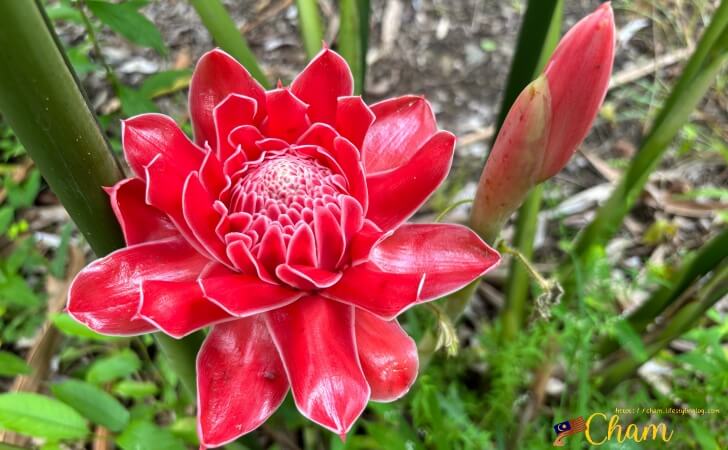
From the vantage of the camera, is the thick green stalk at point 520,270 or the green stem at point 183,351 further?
the thick green stalk at point 520,270

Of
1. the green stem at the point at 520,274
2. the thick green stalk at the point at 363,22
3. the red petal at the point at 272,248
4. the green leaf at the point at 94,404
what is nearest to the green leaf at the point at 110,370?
the green leaf at the point at 94,404

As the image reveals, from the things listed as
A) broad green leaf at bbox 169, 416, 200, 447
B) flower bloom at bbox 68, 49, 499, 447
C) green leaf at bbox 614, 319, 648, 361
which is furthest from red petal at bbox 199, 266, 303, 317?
green leaf at bbox 614, 319, 648, 361

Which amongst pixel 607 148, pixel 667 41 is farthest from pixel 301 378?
pixel 667 41

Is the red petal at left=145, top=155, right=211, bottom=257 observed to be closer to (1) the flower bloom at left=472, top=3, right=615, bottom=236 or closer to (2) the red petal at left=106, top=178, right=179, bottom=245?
(2) the red petal at left=106, top=178, right=179, bottom=245

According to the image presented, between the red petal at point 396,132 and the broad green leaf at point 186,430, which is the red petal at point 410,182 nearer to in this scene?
the red petal at point 396,132

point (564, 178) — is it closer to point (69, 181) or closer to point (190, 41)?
point (190, 41)

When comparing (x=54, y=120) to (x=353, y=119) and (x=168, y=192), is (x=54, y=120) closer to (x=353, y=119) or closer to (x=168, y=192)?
(x=168, y=192)
